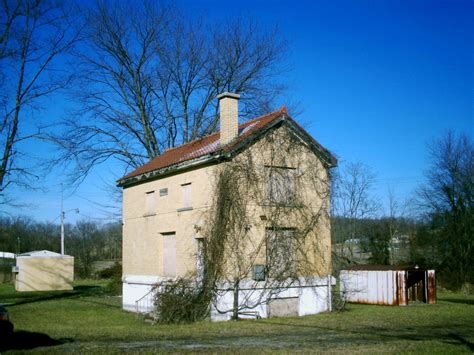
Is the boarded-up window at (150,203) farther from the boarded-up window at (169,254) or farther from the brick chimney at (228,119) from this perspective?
the brick chimney at (228,119)

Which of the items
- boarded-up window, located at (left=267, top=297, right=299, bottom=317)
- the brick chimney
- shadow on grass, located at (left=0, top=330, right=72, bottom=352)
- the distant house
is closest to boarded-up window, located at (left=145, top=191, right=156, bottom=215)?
the distant house

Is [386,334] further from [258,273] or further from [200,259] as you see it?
[200,259]

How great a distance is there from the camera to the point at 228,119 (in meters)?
20.6

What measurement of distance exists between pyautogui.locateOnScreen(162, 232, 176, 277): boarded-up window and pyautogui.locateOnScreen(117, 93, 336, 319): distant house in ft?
0.13

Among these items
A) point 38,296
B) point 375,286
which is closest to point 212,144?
point 375,286

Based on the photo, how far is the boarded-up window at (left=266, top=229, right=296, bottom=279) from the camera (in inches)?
789

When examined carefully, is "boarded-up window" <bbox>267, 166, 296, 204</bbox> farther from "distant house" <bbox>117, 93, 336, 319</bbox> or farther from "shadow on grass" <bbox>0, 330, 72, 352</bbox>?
"shadow on grass" <bbox>0, 330, 72, 352</bbox>

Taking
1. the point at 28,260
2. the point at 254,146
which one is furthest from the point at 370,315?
the point at 28,260

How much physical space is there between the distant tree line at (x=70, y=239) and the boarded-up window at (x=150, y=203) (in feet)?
169

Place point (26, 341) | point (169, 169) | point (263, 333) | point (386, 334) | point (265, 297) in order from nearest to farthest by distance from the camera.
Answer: point (26, 341) → point (386, 334) → point (263, 333) → point (265, 297) → point (169, 169)

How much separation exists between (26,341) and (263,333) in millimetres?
6353

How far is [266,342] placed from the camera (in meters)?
13.6

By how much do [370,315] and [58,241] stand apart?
227 feet

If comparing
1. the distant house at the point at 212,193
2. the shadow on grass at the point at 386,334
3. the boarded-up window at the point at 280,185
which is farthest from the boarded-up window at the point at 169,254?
the shadow on grass at the point at 386,334
